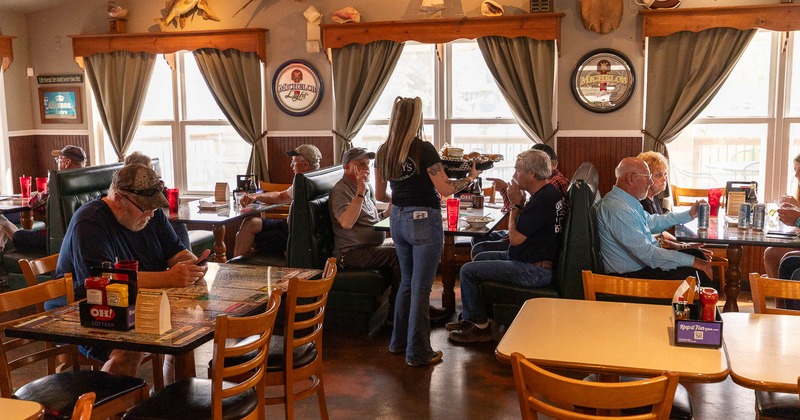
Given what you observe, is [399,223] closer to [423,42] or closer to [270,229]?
[270,229]

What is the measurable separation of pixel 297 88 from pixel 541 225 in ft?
11.8

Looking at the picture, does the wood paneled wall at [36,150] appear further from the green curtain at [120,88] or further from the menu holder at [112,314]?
the menu holder at [112,314]

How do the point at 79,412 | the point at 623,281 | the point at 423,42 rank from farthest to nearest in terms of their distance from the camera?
1. the point at 423,42
2. the point at 623,281
3. the point at 79,412

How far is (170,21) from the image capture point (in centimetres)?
760

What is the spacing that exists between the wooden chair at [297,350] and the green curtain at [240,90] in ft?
13.7

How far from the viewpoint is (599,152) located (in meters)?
6.68

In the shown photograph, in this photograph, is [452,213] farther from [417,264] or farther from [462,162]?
[417,264]

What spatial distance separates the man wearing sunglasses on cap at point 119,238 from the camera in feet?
10.9

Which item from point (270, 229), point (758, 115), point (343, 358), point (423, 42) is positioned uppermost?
point (423, 42)

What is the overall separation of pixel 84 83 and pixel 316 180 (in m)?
4.05

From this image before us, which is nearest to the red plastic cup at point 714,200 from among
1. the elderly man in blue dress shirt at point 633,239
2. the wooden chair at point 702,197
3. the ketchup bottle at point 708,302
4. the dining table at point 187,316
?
the wooden chair at point 702,197

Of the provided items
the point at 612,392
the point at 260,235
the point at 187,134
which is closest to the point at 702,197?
the point at 260,235

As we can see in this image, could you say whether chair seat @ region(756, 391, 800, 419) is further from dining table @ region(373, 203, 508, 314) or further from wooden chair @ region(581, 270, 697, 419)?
dining table @ region(373, 203, 508, 314)

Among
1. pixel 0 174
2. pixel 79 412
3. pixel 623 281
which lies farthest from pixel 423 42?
pixel 79 412
